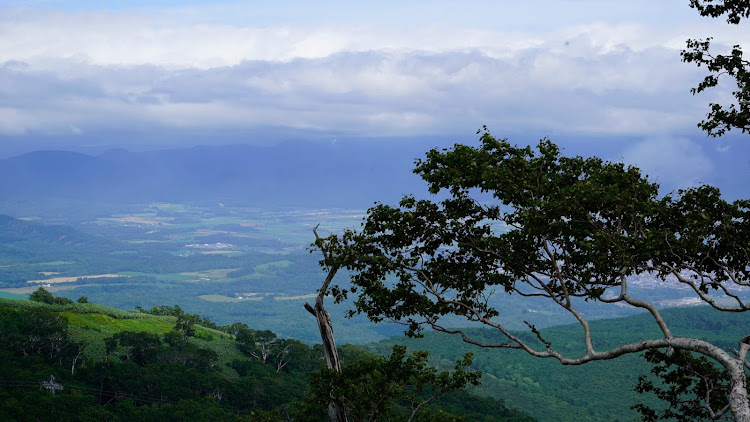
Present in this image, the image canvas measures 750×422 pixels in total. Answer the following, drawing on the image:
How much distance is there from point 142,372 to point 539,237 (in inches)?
1980

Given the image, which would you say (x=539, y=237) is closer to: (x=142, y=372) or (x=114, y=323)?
(x=142, y=372)

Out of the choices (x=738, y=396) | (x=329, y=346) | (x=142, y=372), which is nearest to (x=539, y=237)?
(x=738, y=396)

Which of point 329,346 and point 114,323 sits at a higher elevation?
point 329,346

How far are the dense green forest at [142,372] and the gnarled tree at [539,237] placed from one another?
23710 mm

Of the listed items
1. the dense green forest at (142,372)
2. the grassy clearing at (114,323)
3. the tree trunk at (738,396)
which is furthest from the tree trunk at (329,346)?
the grassy clearing at (114,323)

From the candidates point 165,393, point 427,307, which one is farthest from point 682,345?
point 165,393

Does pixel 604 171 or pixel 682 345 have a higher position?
pixel 604 171

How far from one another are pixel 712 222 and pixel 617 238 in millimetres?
1778

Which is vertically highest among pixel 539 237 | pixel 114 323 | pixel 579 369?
pixel 539 237

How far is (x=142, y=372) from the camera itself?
5784cm

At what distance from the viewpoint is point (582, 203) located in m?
14.4

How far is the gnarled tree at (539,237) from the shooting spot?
1398 centimetres

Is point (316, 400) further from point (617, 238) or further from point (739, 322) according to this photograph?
point (739, 322)

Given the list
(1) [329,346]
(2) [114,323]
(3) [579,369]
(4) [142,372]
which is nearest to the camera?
(1) [329,346]
